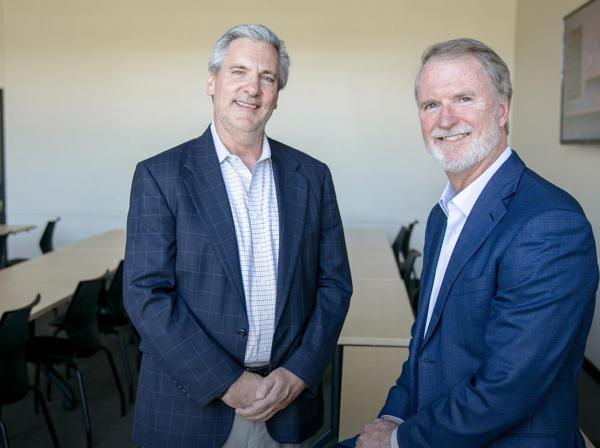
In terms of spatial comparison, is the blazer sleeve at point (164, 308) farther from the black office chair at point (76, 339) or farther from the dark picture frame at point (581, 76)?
the dark picture frame at point (581, 76)

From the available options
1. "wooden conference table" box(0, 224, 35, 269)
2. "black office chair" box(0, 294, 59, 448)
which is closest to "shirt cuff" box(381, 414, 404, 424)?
"black office chair" box(0, 294, 59, 448)

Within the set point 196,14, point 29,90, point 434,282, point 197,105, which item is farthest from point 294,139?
point 434,282

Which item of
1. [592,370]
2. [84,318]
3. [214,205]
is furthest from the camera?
[592,370]

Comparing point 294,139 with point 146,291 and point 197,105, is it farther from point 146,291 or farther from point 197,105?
point 146,291

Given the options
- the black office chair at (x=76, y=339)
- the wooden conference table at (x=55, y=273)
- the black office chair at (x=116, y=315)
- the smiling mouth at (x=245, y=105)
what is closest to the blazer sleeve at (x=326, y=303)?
the smiling mouth at (x=245, y=105)

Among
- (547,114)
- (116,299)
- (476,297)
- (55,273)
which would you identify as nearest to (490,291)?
(476,297)

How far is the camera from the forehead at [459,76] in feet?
4.78

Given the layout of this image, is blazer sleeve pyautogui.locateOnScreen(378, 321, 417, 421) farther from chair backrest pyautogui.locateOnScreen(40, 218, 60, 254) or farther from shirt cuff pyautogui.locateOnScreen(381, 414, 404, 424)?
chair backrest pyautogui.locateOnScreen(40, 218, 60, 254)

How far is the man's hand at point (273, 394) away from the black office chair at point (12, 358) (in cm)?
165

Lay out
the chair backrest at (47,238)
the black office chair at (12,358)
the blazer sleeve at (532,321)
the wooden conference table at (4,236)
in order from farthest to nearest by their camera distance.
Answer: the chair backrest at (47,238) → the wooden conference table at (4,236) → the black office chair at (12,358) → the blazer sleeve at (532,321)

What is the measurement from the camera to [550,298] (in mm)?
1237

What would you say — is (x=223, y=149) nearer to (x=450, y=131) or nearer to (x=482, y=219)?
(x=450, y=131)

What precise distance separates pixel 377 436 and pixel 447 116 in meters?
0.75

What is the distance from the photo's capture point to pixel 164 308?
5.51ft
